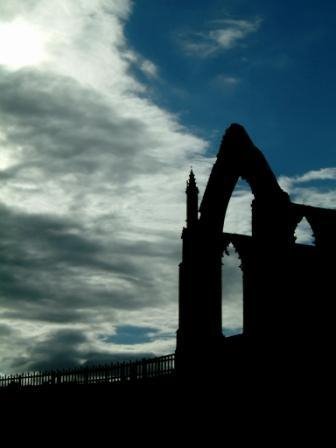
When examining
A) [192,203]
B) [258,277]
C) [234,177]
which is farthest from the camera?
[192,203]

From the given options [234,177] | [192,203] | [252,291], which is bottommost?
[252,291]

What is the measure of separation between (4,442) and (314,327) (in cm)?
1260

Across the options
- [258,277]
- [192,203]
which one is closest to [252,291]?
[258,277]

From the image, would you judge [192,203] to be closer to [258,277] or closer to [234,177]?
[234,177]

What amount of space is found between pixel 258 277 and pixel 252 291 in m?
3.53

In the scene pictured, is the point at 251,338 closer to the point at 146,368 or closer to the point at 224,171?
the point at 146,368

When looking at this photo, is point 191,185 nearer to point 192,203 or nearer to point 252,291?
point 192,203

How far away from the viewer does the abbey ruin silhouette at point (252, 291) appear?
18.1 meters

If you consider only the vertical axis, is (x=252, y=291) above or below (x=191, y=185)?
below

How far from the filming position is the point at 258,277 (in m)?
19.8

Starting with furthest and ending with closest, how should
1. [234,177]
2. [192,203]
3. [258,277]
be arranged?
[192,203] < [234,177] < [258,277]

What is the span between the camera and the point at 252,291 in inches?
914

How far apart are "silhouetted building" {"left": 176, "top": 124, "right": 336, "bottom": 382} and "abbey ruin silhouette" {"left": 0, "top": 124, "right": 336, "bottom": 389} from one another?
0.03 metres

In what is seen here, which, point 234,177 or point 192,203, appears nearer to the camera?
point 234,177
